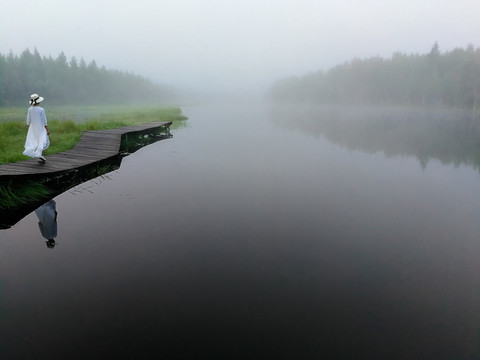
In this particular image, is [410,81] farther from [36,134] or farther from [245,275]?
[245,275]

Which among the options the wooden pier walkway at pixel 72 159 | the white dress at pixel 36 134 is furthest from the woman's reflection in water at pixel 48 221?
the white dress at pixel 36 134

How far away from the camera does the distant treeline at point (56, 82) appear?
7375 cm

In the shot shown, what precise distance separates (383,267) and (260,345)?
9.47ft

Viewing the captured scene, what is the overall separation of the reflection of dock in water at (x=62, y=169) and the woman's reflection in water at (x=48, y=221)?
23cm

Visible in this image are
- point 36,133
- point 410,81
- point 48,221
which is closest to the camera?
point 48,221

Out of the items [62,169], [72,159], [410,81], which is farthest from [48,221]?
[410,81]

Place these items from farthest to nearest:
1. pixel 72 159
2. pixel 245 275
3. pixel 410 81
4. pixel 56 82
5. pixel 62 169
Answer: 1. pixel 56 82
2. pixel 410 81
3. pixel 72 159
4. pixel 62 169
5. pixel 245 275

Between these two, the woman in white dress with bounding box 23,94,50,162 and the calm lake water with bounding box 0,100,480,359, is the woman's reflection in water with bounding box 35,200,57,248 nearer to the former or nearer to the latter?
the calm lake water with bounding box 0,100,480,359

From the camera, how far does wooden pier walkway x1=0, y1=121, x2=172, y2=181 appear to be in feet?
29.2

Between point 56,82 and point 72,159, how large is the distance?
9242cm

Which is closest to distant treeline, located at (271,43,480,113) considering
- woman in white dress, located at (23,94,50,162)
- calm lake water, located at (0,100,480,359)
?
calm lake water, located at (0,100,480,359)

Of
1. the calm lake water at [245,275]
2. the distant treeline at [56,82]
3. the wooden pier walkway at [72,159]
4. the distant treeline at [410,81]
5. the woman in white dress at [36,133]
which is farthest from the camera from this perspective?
the distant treeline at [56,82]

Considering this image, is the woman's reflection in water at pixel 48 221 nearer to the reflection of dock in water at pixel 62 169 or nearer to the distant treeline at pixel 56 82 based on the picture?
the reflection of dock in water at pixel 62 169

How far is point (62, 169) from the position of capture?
959 centimetres
